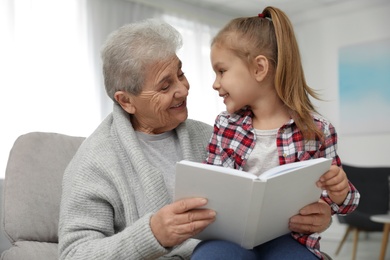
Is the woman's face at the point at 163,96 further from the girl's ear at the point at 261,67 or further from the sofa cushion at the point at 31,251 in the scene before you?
the sofa cushion at the point at 31,251

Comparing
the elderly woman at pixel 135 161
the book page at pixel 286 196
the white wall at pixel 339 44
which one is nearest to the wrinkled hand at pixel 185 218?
the elderly woman at pixel 135 161

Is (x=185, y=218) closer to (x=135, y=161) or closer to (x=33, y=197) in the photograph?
(x=135, y=161)

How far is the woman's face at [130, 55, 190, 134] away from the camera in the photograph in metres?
1.48

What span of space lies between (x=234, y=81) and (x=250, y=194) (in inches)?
18.1

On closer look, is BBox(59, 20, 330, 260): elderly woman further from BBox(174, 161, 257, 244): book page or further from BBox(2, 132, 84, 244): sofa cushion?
BBox(2, 132, 84, 244): sofa cushion

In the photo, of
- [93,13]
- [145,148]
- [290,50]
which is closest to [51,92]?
[93,13]

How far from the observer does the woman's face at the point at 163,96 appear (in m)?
1.48

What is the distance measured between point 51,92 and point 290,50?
9.99ft

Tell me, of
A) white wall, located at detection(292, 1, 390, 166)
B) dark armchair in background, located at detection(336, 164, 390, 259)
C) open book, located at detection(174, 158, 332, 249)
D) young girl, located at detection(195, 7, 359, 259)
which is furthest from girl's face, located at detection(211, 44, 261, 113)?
white wall, located at detection(292, 1, 390, 166)

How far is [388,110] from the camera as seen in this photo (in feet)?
15.9

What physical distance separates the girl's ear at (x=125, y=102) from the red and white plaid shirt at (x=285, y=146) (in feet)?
0.91

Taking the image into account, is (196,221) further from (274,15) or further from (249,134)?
(274,15)

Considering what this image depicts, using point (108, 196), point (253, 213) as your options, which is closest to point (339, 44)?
point (108, 196)

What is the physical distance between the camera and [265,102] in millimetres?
1425
